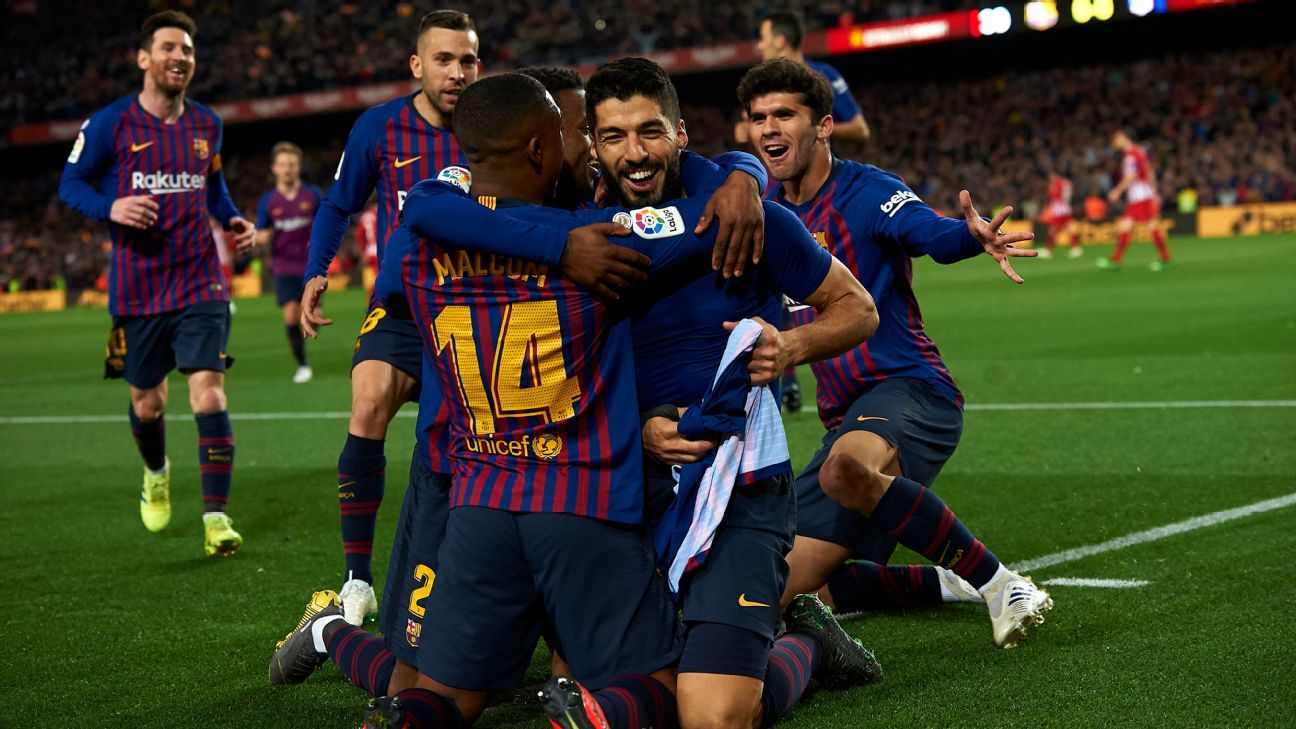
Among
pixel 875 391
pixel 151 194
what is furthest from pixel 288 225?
pixel 875 391

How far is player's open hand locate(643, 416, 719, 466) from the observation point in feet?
10.4

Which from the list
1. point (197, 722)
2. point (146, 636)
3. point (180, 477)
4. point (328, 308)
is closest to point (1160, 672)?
point (197, 722)

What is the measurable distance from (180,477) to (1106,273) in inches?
649

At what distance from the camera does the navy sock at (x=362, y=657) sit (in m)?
3.71

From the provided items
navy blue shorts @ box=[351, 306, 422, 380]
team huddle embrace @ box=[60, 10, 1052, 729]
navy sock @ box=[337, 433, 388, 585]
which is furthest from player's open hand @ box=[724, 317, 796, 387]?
navy sock @ box=[337, 433, 388, 585]

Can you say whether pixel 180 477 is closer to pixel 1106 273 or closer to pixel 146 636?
pixel 146 636

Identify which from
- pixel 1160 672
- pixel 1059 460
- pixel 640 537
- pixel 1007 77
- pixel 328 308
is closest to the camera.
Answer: pixel 640 537

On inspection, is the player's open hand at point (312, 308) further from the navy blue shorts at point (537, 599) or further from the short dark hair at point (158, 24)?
the short dark hair at point (158, 24)

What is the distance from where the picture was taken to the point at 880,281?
4797mm

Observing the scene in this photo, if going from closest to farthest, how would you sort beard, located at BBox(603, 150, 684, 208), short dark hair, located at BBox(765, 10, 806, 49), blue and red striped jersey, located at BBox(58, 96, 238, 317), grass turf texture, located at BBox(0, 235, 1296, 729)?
beard, located at BBox(603, 150, 684, 208), grass turf texture, located at BBox(0, 235, 1296, 729), blue and red striped jersey, located at BBox(58, 96, 238, 317), short dark hair, located at BBox(765, 10, 806, 49)

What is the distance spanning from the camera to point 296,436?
10.1 meters

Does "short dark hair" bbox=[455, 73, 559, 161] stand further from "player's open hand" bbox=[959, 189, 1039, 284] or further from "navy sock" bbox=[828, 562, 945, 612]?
"navy sock" bbox=[828, 562, 945, 612]

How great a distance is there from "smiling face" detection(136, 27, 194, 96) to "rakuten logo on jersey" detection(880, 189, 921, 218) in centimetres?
373

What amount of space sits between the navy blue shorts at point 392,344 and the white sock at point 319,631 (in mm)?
1250
